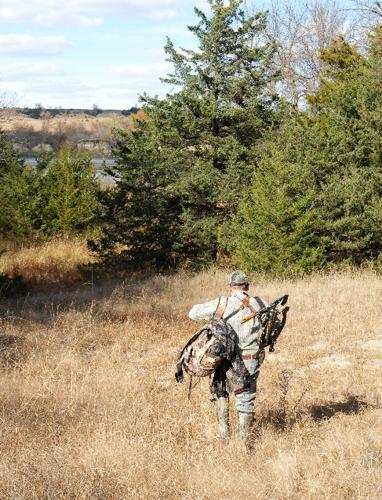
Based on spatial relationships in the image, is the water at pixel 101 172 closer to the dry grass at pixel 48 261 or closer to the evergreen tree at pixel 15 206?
the evergreen tree at pixel 15 206

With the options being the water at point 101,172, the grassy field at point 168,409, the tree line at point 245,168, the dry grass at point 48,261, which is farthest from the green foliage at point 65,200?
the grassy field at point 168,409

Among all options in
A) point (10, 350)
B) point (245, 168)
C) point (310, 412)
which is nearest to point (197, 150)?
point (245, 168)

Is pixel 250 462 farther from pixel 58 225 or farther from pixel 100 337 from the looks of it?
pixel 58 225

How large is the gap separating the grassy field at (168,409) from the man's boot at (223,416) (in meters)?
0.12

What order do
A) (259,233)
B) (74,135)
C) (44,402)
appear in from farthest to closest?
1. (74,135)
2. (259,233)
3. (44,402)

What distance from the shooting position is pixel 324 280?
13.4 meters

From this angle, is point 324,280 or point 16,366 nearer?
point 16,366

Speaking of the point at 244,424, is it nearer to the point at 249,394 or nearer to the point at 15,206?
the point at 249,394

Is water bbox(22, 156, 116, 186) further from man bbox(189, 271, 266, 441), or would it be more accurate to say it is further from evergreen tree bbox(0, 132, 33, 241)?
man bbox(189, 271, 266, 441)

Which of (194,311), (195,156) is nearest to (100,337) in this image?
(194,311)

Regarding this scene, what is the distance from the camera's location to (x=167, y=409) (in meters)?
6.57

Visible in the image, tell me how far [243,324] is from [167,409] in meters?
1.76

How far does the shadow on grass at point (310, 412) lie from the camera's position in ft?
20.0

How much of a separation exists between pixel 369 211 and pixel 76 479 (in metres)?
12.6
